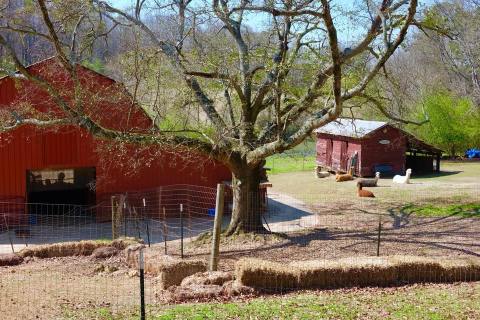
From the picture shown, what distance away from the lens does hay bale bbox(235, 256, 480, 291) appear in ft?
34.6

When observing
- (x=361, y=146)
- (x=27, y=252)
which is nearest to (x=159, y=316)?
(x=27, y=252)

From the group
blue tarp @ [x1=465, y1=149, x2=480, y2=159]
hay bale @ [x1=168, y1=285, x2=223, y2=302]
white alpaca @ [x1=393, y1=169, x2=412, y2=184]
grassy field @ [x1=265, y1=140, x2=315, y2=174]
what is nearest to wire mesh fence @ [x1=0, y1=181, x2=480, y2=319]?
hay bale @ [x1=168, y1=285, x2=223, y2=302]

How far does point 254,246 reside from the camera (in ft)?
53.0

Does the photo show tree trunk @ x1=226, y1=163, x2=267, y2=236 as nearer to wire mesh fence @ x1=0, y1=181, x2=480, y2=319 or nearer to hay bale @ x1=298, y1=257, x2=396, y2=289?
wire mesh fence @ x1=0, y1=181, x2=480, y2=319

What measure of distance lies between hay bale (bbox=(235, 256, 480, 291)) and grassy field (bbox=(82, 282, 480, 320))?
1.38 feet

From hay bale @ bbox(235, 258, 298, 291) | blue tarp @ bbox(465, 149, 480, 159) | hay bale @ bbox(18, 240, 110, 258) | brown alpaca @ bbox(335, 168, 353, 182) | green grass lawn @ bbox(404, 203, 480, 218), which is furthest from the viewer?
blue tarp @ bbox(465, 149, 480, 159)

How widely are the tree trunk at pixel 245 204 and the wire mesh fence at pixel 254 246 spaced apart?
6cm

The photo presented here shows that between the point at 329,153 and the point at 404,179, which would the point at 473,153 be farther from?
the point at 404,179

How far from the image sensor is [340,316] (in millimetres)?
8547

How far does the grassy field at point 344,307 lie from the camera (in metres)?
8.58

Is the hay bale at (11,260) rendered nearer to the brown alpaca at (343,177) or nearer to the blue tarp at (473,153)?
the brown alpaca at (343,177)

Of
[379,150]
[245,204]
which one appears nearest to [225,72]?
[245,204]

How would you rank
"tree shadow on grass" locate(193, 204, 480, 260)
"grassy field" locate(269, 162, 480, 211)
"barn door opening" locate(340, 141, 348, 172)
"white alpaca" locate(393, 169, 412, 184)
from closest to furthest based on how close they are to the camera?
"tree shadow on grass" locate(193, 204, 480, 260), "grassy field" locate(269, 162, 480, 211), "white alpaca" locate(393, 169, 412, 184), "barn door opening" locate(340, 141, 348, 172)

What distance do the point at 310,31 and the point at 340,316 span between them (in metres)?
11.4
